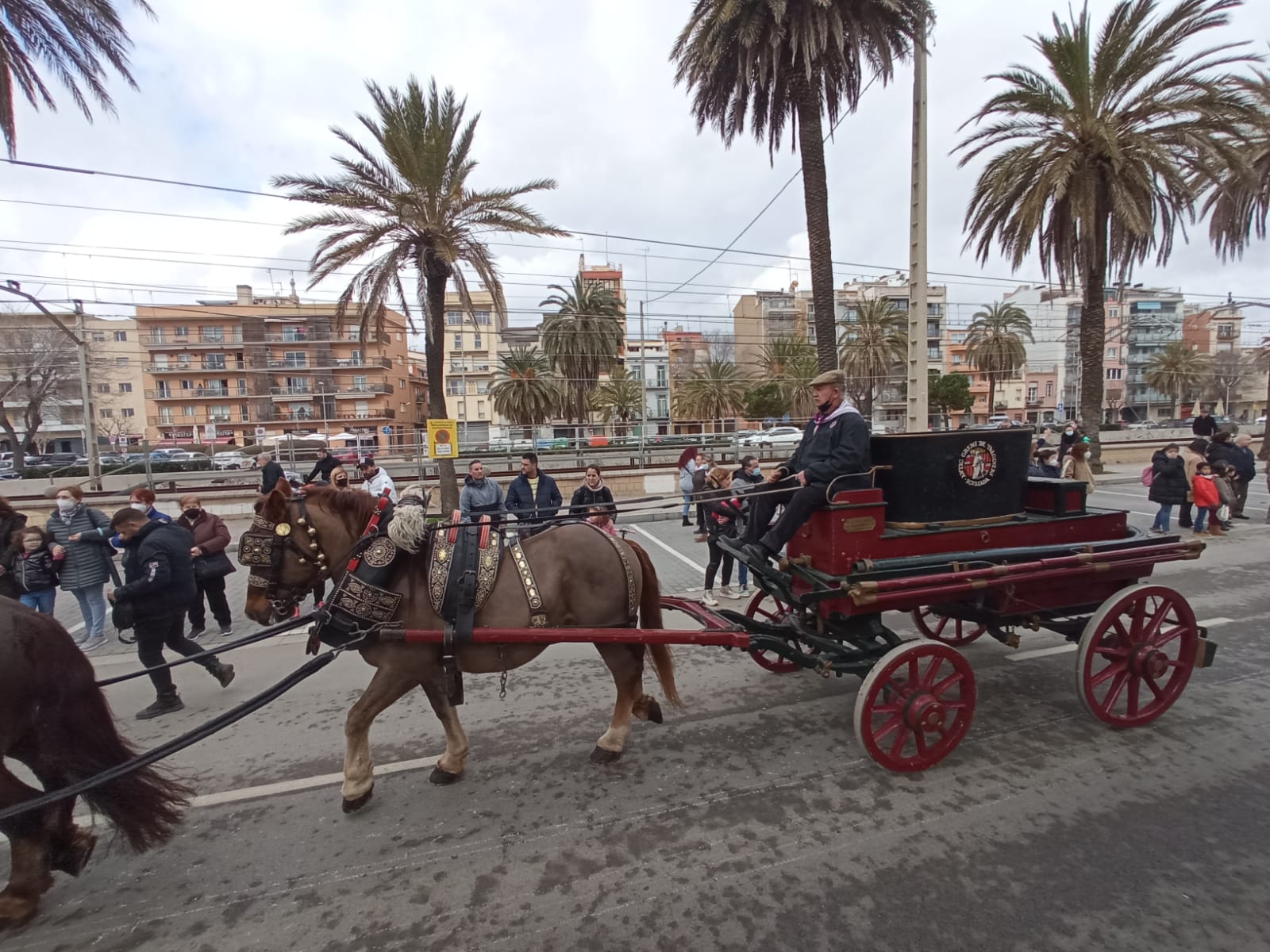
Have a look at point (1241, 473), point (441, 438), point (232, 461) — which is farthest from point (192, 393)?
point (1241, 473)

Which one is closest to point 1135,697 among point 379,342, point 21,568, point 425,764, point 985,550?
point 985,550

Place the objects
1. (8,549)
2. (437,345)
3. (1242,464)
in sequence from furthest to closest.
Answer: (437,345) < (1242,464) < (8,549)

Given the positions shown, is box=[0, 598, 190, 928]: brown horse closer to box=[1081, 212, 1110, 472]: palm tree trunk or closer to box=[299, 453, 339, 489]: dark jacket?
box=[299, 453, 339, 489]: dark jacket

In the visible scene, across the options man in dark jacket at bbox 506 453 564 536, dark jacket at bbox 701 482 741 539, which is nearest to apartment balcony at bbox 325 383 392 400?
man in dark jacket at bbox 506 453 564 536

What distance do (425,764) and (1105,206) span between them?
18.8m

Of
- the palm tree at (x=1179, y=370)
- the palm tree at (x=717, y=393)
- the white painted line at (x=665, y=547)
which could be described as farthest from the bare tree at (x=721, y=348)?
the white painted line at (x=665, y=547)

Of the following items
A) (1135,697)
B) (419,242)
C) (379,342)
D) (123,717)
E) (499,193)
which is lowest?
(123,717)

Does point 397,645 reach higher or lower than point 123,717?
higher

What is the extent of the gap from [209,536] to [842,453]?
660cm

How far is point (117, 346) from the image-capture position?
5491 centimetres

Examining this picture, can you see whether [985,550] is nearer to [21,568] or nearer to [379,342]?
[21,568]

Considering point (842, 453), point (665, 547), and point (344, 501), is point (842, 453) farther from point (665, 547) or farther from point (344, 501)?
point (665, 547)

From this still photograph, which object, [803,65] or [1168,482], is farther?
[803,65]

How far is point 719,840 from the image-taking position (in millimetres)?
2973
